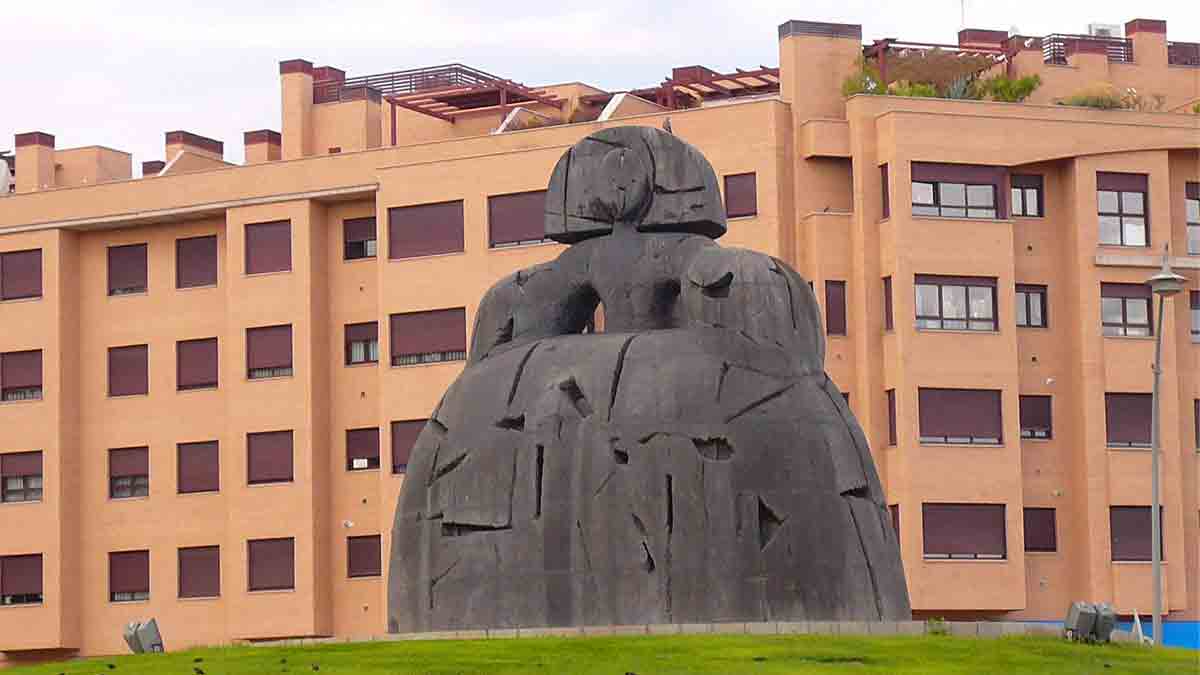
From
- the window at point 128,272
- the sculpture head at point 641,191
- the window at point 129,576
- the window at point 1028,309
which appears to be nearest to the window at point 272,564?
the window at point 129,576

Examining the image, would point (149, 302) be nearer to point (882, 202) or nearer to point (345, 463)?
point (345, 463)

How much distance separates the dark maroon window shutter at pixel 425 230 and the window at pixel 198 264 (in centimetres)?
658

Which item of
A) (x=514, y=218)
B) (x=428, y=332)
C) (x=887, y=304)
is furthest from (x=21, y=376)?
(x=887, y=304)

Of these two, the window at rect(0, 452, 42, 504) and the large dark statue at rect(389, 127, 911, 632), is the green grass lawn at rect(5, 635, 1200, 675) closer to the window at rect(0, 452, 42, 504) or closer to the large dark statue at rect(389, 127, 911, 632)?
the large dark statue at rect(389, 127, 911, 632)

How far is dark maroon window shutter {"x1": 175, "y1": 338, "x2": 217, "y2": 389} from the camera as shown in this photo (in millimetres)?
71375

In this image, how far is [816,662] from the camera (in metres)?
24.5

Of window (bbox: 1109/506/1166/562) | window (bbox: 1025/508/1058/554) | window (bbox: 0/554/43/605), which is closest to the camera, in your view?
window (bbox: 1109/506/1166/562)

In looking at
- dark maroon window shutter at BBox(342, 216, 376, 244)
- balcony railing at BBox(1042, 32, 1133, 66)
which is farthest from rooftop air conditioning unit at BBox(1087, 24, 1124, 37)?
dark maroon window shutter at BBox(342, 216, 376, 244)

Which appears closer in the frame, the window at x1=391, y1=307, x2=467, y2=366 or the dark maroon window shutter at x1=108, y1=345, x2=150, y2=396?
the window at x1=391, y1=307, x2=467, y2=366

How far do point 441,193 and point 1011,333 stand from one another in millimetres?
16005

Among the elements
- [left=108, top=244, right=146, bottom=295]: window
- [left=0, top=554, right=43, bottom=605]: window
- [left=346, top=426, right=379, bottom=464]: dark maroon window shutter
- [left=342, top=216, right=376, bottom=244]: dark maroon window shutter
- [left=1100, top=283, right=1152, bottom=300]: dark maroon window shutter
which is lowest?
[left=0, top=554, right=43, bottom=605]: window

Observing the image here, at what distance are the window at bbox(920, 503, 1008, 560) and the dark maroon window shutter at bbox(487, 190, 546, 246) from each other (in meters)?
12.9

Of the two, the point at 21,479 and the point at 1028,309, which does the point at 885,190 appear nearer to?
the point at 1028,309

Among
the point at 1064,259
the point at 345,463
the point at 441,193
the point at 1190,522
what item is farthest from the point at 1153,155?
the point at 345,463
